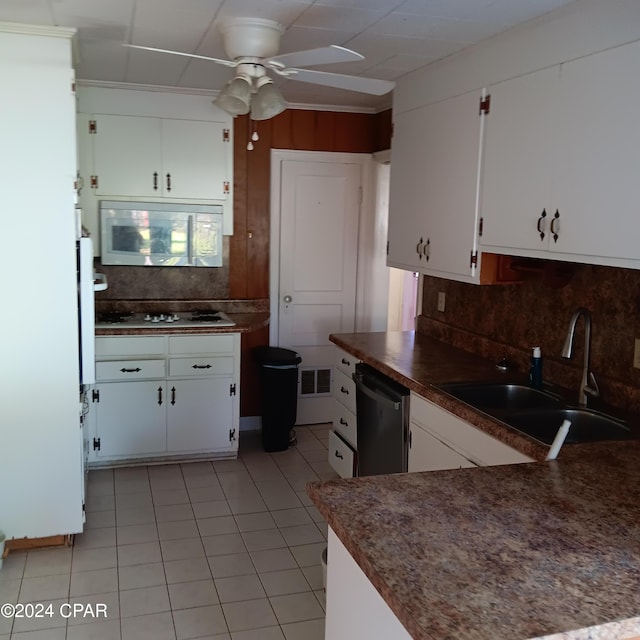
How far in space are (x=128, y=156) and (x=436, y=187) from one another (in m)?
2.15

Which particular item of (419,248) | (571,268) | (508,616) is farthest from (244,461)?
(508,616)

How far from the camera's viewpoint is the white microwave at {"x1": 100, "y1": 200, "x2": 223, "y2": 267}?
4.51 meters

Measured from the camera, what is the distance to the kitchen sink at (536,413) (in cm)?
244

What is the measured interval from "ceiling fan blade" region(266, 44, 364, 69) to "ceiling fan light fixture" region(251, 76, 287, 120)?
0.34ft

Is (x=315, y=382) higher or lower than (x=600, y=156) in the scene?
lower

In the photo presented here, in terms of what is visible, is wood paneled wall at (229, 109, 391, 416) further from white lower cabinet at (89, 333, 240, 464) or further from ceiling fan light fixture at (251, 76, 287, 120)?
ceiling fan light fixture at (251, 76, 287, 120)

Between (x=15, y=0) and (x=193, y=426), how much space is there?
2.64 meters

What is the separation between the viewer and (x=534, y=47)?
8.61 feet

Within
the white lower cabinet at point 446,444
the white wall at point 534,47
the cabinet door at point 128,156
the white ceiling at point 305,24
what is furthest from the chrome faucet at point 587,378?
the cabinet door at point 128,156

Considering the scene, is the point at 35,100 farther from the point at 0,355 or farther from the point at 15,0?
the point at 0,355

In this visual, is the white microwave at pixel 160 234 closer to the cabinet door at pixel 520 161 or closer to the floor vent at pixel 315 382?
the floor vent at pixel 315 382

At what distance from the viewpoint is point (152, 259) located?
4.65m

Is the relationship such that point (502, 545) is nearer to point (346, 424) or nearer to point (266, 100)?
point (266, 100)

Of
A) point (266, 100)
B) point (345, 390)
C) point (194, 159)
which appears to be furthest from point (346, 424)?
point (194, 159)
